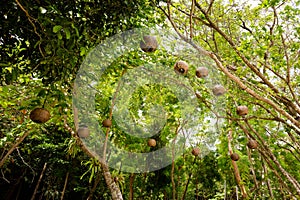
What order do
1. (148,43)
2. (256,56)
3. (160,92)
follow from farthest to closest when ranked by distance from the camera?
(160,92) → (256,56) → (148,43)

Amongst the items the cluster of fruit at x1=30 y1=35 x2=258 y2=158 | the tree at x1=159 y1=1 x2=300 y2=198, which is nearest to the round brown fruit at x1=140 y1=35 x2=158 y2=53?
the cluster of fruit at x1=30 y1=35 x2=258 y2=158

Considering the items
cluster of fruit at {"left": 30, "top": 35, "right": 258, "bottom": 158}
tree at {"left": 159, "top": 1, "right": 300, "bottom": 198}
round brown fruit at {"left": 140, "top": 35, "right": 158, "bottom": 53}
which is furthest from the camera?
tree at {"left": 159, "top": 1, "right": 300, "bottom": 198}

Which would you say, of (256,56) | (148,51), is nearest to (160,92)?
(256,56)

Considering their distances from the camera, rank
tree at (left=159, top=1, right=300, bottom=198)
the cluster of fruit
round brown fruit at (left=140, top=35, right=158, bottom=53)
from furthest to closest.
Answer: tree at (left=159, top=1, right=300, bottom=198), round brown fruit at (left=140, top=35, right=158, bottom=53), the cluster of fruit

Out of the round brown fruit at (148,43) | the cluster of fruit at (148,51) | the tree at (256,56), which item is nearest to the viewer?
the cluster of fruit at (148,51)

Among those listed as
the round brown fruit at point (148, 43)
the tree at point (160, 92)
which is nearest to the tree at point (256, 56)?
the tree at point (160, 92)

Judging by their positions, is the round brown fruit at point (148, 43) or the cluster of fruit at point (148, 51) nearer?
the cluster of fruit at point (148, 51)

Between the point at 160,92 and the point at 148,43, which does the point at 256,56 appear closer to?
the point at 160,92

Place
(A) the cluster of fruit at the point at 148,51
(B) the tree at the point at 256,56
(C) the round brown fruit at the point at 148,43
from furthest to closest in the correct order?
(B) the tree at the point at 256,56 → (C) the round brown fruit at the point at 148,43 → (A) the cluster of fruit at the point at 148,51

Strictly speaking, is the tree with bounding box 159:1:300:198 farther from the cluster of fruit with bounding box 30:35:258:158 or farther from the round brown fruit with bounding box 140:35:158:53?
the round brown fruit with bounding box 140:35:158:53

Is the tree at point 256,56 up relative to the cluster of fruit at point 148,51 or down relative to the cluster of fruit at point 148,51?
up

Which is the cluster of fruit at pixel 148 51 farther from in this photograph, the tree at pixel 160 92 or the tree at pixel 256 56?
the tree at pixel 256 56

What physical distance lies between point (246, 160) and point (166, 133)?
1168 millimetres

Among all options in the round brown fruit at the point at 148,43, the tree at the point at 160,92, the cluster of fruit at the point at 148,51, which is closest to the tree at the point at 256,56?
the tree at the point at 160,92
